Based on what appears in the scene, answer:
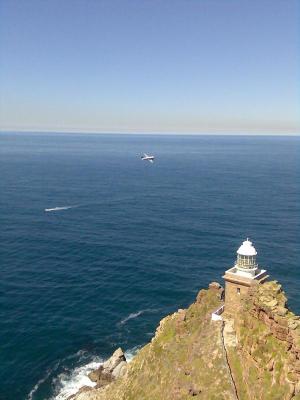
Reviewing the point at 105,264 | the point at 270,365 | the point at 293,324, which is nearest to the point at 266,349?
the point at 270,365

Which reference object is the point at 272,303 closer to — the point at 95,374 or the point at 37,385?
the point at 95,374

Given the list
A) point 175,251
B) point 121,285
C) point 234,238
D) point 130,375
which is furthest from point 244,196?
point 130,375

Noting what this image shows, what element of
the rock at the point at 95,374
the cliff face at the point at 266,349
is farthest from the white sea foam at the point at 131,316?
the cliff face at the point at 266,349

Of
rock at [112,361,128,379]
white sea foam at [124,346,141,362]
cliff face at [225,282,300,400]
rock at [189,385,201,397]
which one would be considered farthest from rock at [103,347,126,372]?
cliff face at [225,282,300,400]

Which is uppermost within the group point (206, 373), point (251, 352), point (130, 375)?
point (251, 352)

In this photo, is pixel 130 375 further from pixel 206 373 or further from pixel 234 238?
pixel 234 238

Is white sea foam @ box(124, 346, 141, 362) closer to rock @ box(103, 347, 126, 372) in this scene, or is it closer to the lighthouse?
rock @ box(103, 347, 126, 372)

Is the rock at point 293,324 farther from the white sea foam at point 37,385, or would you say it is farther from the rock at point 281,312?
the white sea foam at point 37,385
